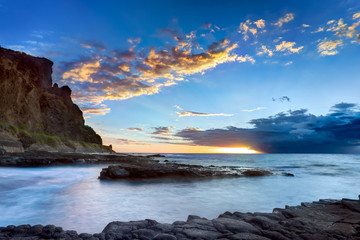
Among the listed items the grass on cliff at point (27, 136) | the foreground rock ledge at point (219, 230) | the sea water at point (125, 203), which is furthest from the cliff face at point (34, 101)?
the foreground rock ledge at point (219, 230)

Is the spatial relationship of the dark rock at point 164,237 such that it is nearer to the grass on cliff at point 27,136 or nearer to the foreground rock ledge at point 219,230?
the foreground rock ledge at point 219,230

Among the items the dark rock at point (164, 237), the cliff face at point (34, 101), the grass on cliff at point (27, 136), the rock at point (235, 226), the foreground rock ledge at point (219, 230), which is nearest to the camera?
the dark rock at point (164, 237)

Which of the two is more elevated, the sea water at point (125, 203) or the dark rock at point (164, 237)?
the dark rock at point (164, 237)

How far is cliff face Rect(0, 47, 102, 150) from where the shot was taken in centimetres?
5759

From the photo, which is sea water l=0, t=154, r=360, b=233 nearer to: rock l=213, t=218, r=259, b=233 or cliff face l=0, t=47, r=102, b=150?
rock l=213, t=218, r=259, b=233

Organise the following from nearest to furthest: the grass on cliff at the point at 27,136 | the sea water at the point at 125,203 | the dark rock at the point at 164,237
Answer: the dark rock at the point at 164,237
the sea water at the point at 125,203
the grass on cliff at the point at 27,136

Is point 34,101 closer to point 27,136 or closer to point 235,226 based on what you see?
point 27,136

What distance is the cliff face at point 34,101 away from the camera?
57.6 m

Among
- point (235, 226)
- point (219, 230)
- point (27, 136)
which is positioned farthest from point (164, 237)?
point (27, 136)

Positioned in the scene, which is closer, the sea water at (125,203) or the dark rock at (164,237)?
Answer: the dark rock at (164,237)

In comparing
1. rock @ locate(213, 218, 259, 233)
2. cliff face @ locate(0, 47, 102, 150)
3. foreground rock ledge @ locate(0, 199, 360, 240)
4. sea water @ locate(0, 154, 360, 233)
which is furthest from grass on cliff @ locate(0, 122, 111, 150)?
rock @ locate(213, 218, 259, 233)

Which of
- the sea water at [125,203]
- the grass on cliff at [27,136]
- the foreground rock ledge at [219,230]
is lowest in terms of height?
the sea water at [125,203]

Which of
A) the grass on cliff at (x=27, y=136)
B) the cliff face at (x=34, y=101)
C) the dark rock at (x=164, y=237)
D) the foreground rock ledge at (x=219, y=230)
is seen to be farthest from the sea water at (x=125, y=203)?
the cliff face at (x=34, y=101)

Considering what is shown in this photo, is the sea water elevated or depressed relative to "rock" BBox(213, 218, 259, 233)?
depressed
